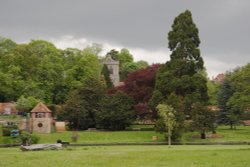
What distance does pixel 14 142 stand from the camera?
52.0 metres

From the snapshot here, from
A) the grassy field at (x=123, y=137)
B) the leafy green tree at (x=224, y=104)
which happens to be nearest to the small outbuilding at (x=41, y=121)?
the grassy field at (x=123, y=137)

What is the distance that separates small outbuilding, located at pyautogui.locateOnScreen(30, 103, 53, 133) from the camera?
215 ft

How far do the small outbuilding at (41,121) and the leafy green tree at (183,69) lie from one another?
16453 millimetres

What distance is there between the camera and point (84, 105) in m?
70.6

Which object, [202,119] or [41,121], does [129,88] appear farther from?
[202,119]

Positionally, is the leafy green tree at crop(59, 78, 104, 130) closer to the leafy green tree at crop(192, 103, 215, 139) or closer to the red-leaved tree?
the red-leaved tree

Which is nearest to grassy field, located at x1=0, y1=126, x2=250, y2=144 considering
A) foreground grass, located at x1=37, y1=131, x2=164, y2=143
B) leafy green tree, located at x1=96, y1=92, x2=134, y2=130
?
foreground grass, located at x1=37, y1=131, x2=164, y2=143

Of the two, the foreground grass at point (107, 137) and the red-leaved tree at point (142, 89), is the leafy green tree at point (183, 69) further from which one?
the red-leaved tree at point (142, 89)

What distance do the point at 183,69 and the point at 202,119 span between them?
920 centimetres

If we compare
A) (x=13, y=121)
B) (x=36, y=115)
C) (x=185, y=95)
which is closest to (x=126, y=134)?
(x=185, y=95)

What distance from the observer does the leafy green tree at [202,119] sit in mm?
55928

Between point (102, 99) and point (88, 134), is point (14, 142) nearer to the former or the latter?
point (88, 134)

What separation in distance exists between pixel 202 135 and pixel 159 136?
19.1 ft

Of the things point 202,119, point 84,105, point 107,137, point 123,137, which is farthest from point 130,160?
point 84,105
